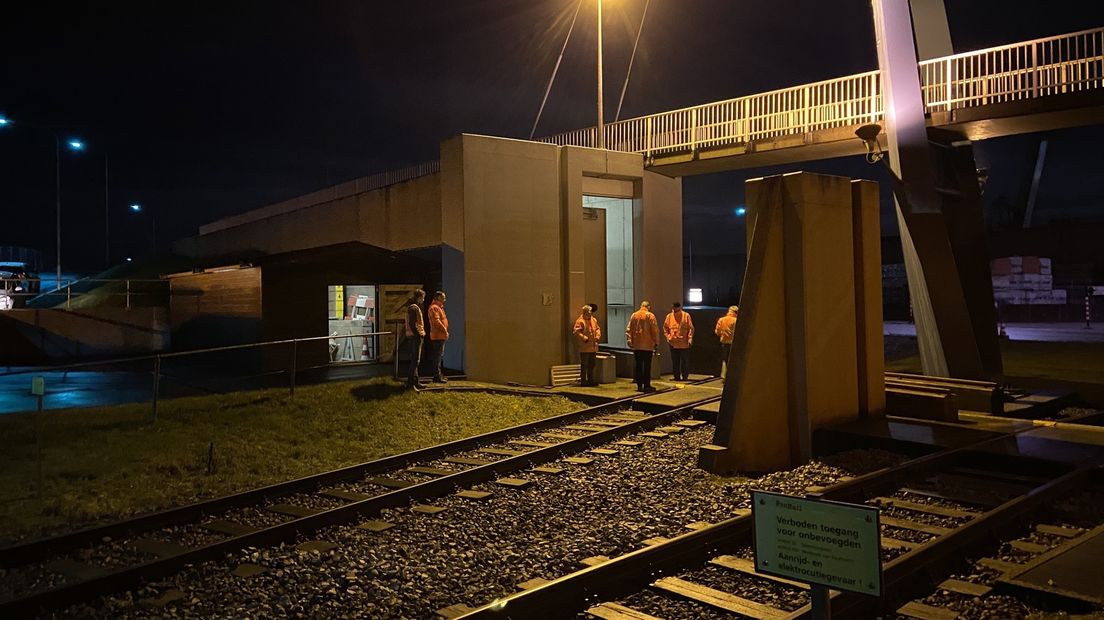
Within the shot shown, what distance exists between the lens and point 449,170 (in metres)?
18.6

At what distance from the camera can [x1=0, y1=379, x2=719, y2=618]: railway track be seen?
6598 mm

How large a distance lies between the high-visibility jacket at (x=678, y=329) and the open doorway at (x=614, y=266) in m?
3.72

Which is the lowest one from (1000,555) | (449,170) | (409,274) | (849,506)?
(1000,555)

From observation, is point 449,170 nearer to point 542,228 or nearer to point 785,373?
point 542,228

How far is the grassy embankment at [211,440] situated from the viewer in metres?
9.34

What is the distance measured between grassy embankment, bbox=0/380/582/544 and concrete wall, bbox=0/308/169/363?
1578 centimetres

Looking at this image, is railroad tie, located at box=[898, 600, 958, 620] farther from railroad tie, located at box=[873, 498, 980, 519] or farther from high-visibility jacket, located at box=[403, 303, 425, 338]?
high-visibility jacket, located at box=[403, 303, 425, 338]

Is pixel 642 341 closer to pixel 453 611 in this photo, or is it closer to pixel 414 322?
pixel 414 322

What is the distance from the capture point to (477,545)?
7.49 m

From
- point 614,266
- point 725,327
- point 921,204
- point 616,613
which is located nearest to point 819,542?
point 616,613

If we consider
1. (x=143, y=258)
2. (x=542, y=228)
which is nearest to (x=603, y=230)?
(x=542, y=228)

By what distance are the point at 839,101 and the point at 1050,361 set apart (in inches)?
502

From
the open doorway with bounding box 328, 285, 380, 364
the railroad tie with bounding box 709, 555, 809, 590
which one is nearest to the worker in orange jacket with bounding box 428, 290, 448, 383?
the open doorway with bounding box 328, 285, 380, 364

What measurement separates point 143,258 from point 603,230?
134 ft
